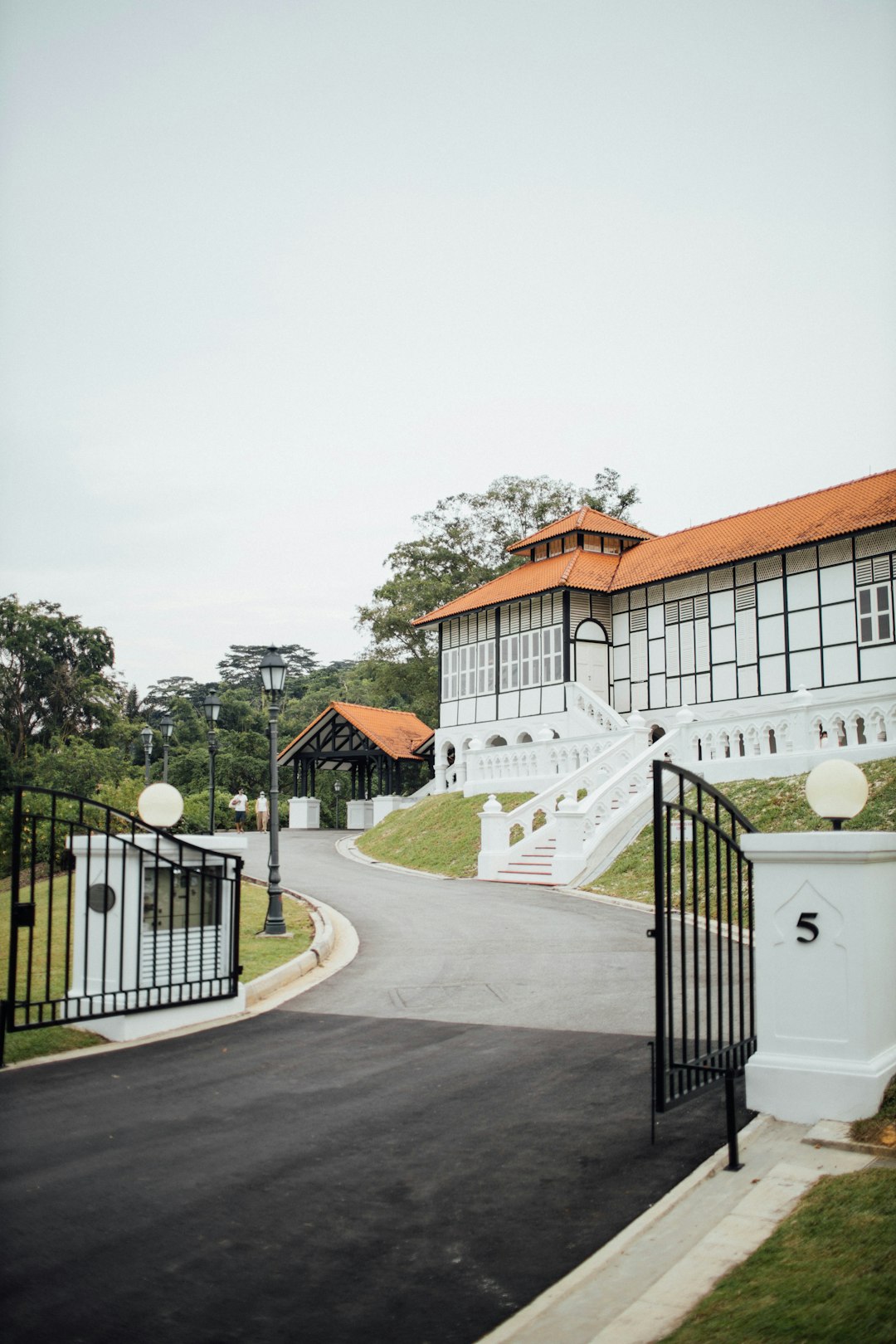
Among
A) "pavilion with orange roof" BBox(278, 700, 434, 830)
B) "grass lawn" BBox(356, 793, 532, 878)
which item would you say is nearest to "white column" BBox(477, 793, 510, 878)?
"grass lawn" BBox(356, 793, 532, 878)

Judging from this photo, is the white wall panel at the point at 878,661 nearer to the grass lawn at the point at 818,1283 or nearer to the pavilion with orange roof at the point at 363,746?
the pavilion with orange roof at the point at 363,746

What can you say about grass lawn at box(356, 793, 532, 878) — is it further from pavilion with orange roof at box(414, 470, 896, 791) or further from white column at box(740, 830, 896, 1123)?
white column at box(740, 830, 896, 1123)

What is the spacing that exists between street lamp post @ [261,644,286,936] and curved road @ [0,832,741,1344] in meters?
4.45

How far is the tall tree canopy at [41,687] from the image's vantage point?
5216cm

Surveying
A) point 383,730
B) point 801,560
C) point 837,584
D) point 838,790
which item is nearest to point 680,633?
point 801,560

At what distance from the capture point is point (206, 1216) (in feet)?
16.0

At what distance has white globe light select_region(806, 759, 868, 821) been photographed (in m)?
6.27

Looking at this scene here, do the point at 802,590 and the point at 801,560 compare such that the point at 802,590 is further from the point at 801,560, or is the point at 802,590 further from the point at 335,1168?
the point at 335,1168

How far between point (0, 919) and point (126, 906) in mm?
10551

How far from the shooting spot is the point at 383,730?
44.9m

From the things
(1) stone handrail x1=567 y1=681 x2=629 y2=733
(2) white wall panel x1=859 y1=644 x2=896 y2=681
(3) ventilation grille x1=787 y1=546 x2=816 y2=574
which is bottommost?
(1) stone handrail x1=567 y1=681 x2=629 y2=733

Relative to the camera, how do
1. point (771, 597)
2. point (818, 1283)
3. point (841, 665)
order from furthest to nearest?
point (771, 597) → point (841, 665) → point (818, 1283)

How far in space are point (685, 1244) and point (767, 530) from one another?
92.2 ft

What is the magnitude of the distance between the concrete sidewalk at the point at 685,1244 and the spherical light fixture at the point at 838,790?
171 cm
